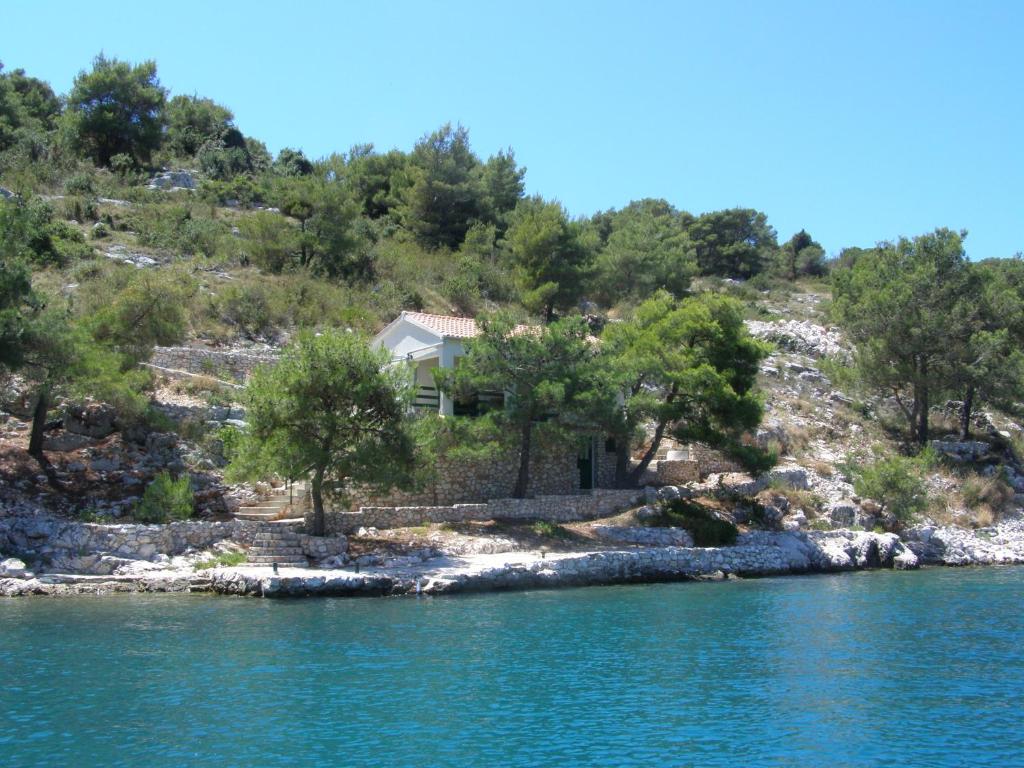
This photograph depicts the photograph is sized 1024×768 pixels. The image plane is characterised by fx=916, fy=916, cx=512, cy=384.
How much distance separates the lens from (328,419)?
25609 mm

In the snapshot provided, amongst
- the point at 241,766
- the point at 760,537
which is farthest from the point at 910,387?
the point at 241,766

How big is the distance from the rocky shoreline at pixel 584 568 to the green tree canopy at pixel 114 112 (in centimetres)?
5020

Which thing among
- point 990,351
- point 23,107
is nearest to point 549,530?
point 990,351

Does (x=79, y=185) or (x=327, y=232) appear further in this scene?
(x=79, y=185)

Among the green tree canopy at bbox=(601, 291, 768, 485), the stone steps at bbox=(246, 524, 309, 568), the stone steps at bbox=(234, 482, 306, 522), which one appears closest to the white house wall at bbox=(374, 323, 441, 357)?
the green tree canopy at bbox=(601, 291, 768, 485)

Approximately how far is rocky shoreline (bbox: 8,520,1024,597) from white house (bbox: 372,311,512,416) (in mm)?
7564

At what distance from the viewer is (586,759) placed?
11742mm

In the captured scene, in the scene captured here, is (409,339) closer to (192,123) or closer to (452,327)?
(452,327)

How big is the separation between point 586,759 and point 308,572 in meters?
14.1

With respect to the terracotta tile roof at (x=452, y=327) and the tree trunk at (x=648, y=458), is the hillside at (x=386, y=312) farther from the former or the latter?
the terracotta tile roof at (x=452, y=327)

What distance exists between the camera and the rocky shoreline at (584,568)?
23.6m

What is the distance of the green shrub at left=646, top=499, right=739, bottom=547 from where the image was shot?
31.1 meters

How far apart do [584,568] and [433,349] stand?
1082 cm

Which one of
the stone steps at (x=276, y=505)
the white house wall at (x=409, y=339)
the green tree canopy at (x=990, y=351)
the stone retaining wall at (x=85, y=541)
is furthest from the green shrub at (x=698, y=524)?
the green tree canopy at (x=990, y=351)
